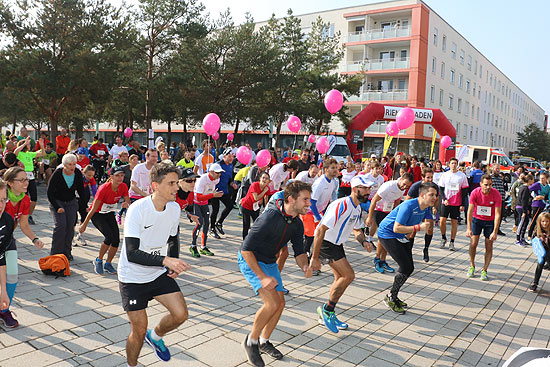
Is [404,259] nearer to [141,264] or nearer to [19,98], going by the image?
[141,264]

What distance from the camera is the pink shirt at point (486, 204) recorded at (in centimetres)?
705

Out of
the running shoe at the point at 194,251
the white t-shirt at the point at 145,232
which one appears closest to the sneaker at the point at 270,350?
the white t-shirt at the point at 145,232

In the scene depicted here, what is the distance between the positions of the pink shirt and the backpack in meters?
6.76

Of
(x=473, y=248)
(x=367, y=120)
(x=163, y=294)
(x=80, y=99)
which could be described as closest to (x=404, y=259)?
(x=473, y=248)

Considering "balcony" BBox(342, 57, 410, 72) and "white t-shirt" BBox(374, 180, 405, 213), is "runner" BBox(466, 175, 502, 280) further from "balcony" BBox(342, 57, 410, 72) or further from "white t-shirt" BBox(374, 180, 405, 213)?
"balcony" BBox(342, 57, 410, 72)

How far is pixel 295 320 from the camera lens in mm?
5082

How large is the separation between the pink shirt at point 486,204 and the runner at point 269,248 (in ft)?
14.9

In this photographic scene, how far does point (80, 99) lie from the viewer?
72.8ft

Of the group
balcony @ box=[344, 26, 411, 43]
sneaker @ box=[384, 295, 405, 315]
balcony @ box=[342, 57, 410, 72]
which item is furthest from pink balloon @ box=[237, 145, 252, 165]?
balcony @ box=[344, 26, 411, 43]

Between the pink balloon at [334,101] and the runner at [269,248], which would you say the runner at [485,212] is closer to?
the runner at [269,248]

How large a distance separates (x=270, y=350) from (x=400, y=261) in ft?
7.77

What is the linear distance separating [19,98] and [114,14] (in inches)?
256

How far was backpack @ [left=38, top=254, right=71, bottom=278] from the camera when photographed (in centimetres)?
602

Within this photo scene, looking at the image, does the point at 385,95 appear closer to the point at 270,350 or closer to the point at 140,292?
the point at 270,350
